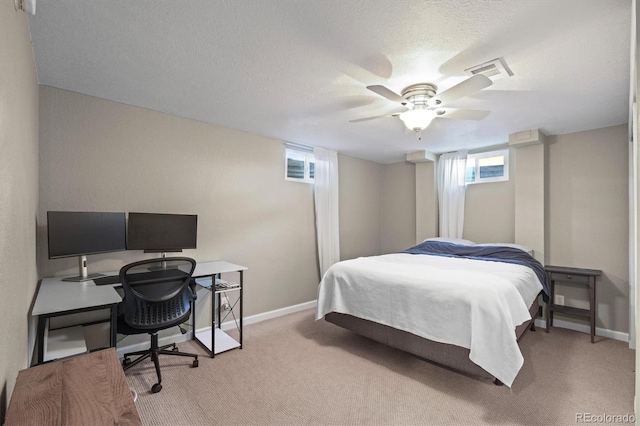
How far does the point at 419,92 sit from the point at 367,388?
239 cm

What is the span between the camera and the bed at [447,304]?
212 cm

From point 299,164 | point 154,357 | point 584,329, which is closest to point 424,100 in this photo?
point 299,164

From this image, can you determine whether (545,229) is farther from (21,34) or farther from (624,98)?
(21,34)

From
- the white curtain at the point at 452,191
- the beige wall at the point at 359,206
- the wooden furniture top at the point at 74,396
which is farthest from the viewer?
the beige wall at the point at 359,206

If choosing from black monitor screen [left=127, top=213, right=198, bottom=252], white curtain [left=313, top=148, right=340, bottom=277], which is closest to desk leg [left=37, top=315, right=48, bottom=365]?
black monitor screen [left=127, top=213, right=198, bottom=252]

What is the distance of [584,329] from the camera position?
3486 mm

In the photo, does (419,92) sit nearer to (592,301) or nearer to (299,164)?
(299,164)

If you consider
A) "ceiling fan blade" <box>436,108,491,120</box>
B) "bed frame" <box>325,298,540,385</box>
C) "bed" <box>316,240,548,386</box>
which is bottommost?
"bed frame" <box>325,298,540,385</box>

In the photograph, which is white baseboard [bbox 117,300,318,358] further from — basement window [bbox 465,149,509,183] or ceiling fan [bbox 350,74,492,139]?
basement window [bbox 465,149,509,183]

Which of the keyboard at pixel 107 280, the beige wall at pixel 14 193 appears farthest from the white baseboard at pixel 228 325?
the beige wall at pixel 14 193

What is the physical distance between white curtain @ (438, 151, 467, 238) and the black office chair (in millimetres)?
3864

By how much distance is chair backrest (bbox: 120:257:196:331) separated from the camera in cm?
218

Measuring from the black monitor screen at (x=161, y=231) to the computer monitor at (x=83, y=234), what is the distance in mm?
101

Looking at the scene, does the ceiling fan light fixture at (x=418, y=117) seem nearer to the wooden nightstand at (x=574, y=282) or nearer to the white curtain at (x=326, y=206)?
the white curtain at (x=326, y=206)
